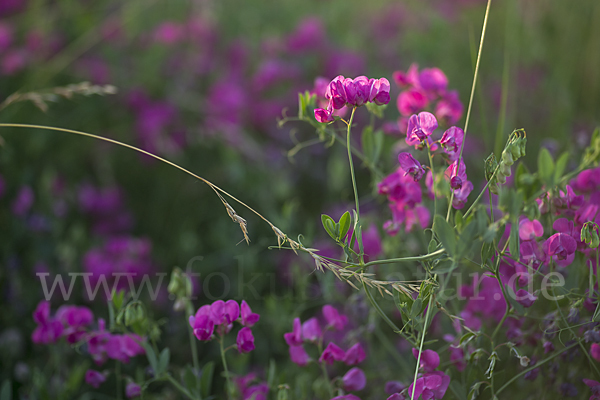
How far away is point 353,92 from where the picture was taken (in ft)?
2.51

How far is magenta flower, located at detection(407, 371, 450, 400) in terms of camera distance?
76cm

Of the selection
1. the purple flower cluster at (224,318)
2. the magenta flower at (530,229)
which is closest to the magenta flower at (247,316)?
the purple flower cluster at (224,318)

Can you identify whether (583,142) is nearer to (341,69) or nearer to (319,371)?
(319,371)

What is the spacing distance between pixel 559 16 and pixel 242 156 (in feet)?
5.57

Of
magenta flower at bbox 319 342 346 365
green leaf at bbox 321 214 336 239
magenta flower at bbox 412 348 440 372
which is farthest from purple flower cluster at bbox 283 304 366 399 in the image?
green leaf at bbox 321 214 336 239

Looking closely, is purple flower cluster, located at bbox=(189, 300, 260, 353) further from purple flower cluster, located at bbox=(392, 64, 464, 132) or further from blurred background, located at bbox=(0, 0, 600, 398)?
purple flower cluster, located at bbox=(392, 64, 464, 132)

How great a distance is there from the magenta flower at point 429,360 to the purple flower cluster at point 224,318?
27 cm

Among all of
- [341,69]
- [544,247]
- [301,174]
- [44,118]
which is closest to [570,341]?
[544,247]

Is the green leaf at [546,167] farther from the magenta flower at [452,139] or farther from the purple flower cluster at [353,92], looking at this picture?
the purple flower cluster at [353,92]

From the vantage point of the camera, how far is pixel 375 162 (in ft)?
3.24

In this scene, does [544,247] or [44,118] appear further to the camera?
[44,118]

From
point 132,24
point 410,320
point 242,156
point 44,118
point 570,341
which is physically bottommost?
point 570,341

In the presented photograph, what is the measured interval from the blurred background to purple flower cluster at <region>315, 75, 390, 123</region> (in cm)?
44

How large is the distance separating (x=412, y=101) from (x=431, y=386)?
610 millimetres
